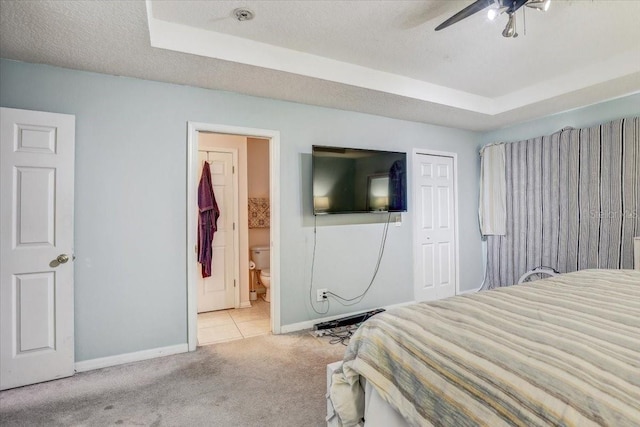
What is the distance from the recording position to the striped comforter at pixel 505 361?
2.65ft

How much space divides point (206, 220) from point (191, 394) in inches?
85.5

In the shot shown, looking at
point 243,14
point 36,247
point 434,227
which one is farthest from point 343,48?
point 36,247

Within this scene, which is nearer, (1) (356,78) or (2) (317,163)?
(1) (356,78)

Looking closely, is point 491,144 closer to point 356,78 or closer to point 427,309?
point 356,78

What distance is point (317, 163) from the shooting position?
3203 mm

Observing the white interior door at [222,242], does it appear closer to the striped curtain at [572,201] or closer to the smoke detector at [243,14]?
the smoke detector at [243,14]

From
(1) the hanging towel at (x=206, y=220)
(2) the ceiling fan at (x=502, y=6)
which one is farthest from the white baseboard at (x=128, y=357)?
(2) the ceiling fan at (x=502, y=6)

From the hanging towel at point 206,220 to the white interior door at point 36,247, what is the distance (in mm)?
1564

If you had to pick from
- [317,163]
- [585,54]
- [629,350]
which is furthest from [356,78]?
[629,350]

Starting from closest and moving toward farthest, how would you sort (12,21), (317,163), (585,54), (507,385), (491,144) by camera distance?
(507,385) → (12,21) → (585,54) → (317,163) → (491,144)

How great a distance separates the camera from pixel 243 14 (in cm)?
213

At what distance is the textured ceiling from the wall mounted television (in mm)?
545

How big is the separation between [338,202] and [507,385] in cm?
251

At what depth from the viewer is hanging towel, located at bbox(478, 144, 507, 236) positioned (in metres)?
4.34
